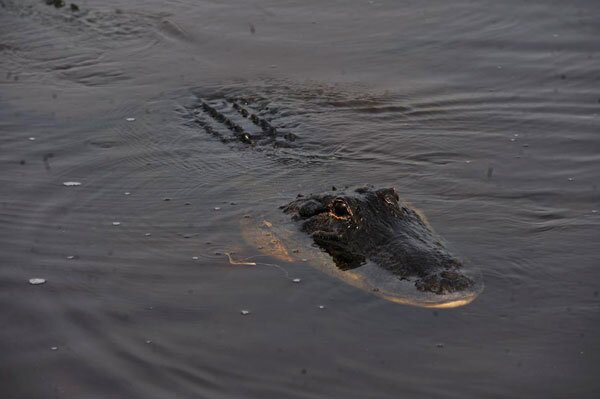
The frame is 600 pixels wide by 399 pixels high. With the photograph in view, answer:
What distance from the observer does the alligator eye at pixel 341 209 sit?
25.7 feet

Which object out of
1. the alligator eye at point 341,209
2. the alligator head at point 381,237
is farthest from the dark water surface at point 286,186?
the alligator eye at point 341,209

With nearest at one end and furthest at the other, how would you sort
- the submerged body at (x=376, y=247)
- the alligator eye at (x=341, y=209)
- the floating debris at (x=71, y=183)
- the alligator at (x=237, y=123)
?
the submerged body at (x=376, y=247) < the alligator eye at (x=341, y=209) < the floating debris at (x=71, y=183) < the alligator at (x=237, y=123)

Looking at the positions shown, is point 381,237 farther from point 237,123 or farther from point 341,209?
point 237,123

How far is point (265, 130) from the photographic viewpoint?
430 inches

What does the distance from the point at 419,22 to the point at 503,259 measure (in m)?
7.62

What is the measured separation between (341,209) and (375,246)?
503mm

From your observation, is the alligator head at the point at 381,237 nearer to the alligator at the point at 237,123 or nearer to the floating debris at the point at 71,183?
the alligator at the point at 237,123

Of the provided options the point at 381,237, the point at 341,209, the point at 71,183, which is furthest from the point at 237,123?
the point at 381,237

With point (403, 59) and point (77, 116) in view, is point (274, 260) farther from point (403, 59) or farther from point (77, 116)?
point (403, 59)

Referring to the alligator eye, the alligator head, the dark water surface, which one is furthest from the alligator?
the alligator eye

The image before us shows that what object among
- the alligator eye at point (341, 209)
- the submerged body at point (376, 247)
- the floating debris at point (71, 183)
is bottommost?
the floating debris at point (71, 183)

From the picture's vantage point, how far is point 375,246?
299 inches

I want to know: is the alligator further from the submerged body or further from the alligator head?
the alligator head

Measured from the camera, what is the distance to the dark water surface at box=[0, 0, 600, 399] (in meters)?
6.48
